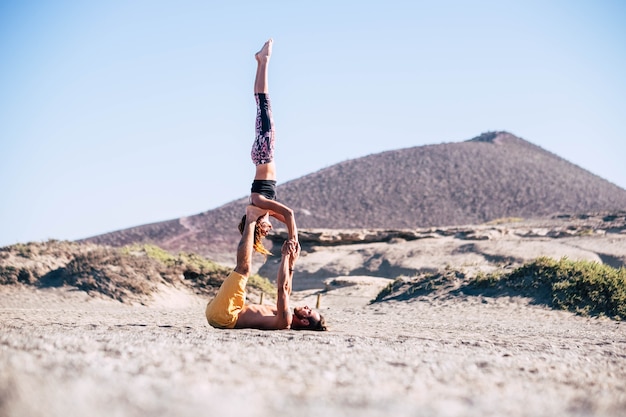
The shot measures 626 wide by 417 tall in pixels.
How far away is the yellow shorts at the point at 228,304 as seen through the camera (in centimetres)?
724

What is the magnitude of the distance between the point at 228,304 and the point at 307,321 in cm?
92

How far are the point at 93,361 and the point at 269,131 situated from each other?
4.61 m

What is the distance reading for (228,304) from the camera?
7266 mm

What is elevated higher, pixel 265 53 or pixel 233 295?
pixel 265 53

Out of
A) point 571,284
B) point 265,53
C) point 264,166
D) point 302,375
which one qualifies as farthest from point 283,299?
point 571,284

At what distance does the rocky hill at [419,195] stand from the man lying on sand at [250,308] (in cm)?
3846

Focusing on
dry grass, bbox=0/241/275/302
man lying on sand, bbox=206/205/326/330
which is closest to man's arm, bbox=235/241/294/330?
man lying on sand, bbox=206/205/326/330

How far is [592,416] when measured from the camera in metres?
2.99

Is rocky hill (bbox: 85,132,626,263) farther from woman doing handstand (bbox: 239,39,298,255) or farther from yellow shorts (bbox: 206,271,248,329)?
yellow shorts (bbox: 206,271,248,329)

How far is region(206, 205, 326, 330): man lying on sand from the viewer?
7.22m

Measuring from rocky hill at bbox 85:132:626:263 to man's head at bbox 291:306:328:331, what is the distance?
38476mm

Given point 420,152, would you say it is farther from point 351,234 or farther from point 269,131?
point 269,131

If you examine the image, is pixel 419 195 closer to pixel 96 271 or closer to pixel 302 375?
pixel 96 271

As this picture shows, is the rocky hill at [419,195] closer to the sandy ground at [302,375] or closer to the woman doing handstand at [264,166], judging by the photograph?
the woman doing handstand at [264,166]
